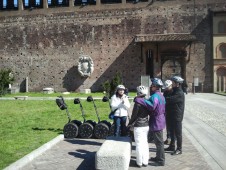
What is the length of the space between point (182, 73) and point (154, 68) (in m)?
2.58

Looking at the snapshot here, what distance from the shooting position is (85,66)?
105 feet

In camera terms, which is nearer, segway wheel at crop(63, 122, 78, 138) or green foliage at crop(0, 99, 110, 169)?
green foliage at crop(0, 99, 110, 169)

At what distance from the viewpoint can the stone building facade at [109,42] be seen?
30344 millimetres

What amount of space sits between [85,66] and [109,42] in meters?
3.15

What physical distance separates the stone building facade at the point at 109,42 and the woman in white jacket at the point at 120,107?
22.4 metres

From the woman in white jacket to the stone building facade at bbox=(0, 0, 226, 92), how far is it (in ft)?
73.6

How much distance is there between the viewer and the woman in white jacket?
25.5 ft

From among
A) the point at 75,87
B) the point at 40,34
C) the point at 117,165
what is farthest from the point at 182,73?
the point at 117,165

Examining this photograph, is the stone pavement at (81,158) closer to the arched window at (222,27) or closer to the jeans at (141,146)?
the jeans at (141,146)

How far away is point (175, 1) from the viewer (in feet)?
102

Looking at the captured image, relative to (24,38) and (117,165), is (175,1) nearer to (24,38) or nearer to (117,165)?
(24,38)

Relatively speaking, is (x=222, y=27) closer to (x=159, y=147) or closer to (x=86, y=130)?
(x=86, y=130)

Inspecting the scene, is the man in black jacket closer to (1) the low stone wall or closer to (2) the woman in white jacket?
(2) the woman in white jacket

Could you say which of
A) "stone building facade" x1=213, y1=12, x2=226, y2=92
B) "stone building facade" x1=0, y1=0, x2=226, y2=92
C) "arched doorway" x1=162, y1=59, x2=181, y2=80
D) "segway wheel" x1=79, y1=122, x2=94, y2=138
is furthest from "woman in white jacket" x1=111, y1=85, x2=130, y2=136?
"arched doorway" x1=162, y1=59, x2=181, y2=80
